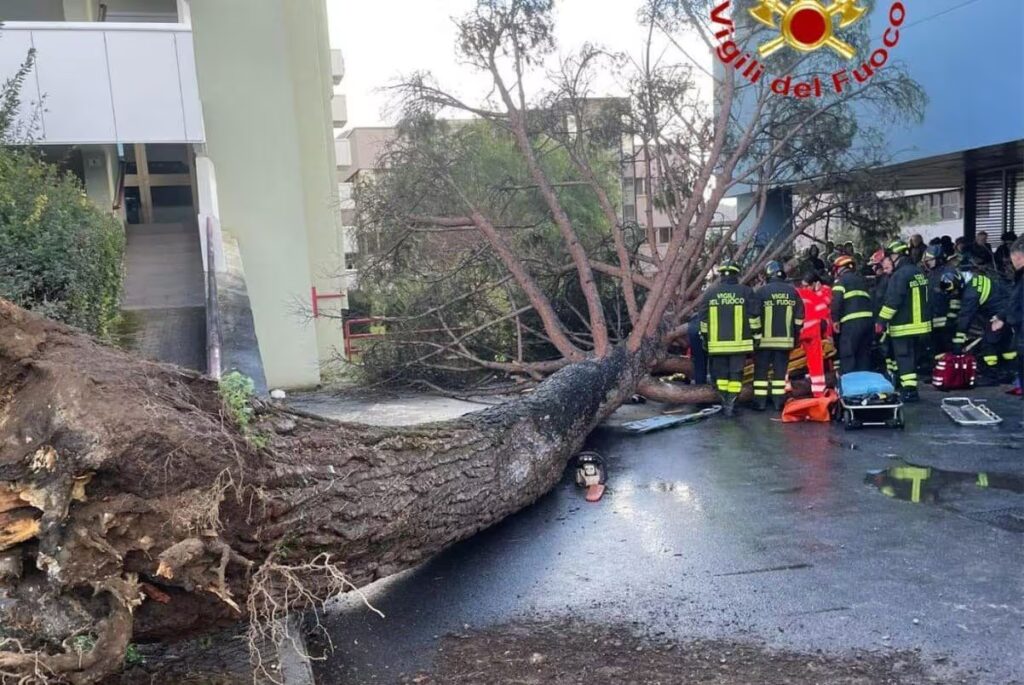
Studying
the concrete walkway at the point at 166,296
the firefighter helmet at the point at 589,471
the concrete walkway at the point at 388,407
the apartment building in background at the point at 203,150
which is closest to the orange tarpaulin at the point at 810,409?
the firefighter helmet at the point at 589,471

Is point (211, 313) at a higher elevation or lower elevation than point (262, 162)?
lower

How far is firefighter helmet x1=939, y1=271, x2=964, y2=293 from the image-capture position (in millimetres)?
8719

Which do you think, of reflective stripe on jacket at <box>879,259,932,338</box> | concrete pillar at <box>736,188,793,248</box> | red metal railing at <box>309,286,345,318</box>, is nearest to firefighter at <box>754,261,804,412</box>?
reflective stripe on jacket at <box>879,259,932,338</box>

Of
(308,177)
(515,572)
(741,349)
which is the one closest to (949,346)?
(741,349)

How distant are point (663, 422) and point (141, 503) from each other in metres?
5.89

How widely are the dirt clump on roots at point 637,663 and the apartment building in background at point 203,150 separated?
12.7 ft

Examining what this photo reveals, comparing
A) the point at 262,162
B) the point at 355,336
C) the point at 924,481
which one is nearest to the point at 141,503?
the point at 924,481

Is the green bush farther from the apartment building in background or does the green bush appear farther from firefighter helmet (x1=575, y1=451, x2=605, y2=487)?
firefighter helmet (x1=575, y1=451, x2=605, y2=487)

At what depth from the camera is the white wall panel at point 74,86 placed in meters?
9.38

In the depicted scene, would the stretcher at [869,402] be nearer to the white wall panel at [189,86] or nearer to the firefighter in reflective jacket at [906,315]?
the firefighter in reflective jacket at [906,315]

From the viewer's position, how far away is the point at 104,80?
9523mm

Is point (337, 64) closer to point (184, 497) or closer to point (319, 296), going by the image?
point (319, 296)

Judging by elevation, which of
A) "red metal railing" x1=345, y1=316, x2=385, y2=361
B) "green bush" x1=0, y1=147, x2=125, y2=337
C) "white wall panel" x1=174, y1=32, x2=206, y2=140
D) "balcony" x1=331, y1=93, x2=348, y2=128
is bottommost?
"red metal railing" x1=345, y1=316, x2=385, y2=361

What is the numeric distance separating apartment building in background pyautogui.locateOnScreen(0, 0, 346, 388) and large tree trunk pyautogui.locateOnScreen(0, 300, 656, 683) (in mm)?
3584
